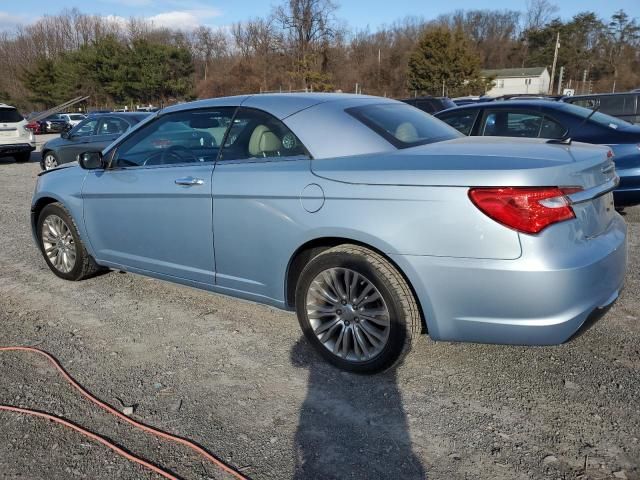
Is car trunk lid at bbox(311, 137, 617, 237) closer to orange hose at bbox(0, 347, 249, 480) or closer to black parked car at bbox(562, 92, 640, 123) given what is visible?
orange hose at bbox(0, 347, 249, 480)

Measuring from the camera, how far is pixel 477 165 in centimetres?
263

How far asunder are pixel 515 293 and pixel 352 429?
1044mm

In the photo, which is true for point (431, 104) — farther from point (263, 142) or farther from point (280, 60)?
point (280, 60)

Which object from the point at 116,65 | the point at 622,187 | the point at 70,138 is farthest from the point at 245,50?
the point at 622,187

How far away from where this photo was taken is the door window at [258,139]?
3.28 m

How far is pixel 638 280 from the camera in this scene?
4.53 metres

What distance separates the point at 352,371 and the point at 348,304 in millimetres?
407

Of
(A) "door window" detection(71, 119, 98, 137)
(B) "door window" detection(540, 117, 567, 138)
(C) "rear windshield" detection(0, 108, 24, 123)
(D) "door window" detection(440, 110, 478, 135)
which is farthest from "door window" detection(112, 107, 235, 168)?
(C) "rear windshield" detection(0, 108, 24, 123)

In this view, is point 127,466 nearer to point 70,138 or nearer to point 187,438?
point 187,438

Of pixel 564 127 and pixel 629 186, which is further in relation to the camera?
pixel 564 127

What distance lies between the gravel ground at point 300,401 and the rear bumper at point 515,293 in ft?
1.40

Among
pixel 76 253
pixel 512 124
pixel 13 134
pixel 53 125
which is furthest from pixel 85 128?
pixel 53 125

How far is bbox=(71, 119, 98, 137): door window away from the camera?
12.3 m

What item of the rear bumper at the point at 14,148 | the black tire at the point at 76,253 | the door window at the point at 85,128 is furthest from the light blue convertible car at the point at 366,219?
the rear bumper at the point at 14,148
